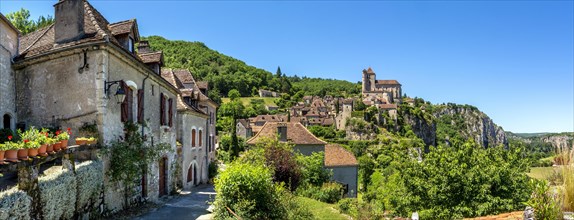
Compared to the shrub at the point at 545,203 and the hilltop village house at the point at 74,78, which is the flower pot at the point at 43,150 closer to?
the hilltop village house at the point at 74,78

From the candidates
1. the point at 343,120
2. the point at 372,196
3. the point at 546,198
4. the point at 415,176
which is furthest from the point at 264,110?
A: the point at 546,198

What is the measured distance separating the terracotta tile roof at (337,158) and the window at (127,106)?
779 inches

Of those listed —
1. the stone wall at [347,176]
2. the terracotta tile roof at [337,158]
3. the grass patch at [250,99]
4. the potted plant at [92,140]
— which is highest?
the grass patch at [250,99]

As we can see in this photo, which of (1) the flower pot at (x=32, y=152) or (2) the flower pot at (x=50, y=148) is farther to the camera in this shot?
(2) the flower pot at (x=50, y=148)

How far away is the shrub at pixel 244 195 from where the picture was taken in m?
12.0

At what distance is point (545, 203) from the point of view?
18.0 ft

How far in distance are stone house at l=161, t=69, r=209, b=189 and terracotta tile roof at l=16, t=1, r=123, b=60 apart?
30.4 feet

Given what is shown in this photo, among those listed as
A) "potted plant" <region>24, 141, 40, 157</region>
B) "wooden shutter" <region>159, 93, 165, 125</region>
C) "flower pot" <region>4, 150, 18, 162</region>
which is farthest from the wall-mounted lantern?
"wooden shutter" <region>159, 93, 165, 125</region>

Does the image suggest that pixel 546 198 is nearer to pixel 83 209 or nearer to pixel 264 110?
pixel 83 209

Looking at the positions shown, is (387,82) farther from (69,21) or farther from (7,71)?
(7,71)

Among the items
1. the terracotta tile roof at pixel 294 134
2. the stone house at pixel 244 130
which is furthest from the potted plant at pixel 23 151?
the stone house at pixel 244 130

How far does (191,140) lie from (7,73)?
43.3 ft

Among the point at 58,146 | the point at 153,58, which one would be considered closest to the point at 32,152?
the point at 58,146

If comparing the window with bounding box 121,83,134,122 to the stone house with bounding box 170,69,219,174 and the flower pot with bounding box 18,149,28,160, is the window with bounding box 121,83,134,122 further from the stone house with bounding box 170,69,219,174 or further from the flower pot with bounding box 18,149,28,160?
the stone house with bounding box 170,69,219,174
